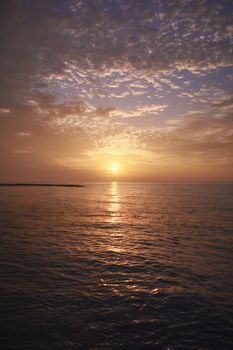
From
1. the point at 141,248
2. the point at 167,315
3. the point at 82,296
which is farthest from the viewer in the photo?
the point at 141,248

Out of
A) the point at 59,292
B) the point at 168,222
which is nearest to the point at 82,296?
the point at 59,292

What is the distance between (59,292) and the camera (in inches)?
473

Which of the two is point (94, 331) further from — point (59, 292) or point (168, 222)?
point (168, 222)

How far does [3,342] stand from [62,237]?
56.7 feet

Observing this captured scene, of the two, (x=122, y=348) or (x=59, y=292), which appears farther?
(x=59, y=292)

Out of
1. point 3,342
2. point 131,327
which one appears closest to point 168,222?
point 131,327

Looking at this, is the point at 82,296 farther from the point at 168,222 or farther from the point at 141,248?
the point at 168,222

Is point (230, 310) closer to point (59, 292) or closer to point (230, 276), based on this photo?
point (230, 276)

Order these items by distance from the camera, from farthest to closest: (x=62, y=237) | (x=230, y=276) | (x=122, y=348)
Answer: (x=62, y=237), (x=230, y=276), (x=122, y=348)

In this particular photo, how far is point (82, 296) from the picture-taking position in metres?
11.7

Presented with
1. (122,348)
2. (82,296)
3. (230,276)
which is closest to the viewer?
(122,348)

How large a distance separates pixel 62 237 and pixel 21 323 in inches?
637

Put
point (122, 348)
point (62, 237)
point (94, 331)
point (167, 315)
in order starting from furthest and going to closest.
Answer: point (62, 237)
point (167, 315)
point (94, 331)
point (122, 348)

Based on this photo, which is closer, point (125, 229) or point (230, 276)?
point (230, 276)
